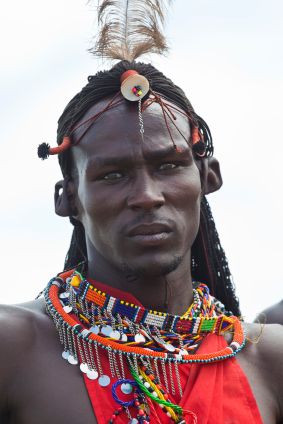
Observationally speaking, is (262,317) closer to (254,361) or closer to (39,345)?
(254,361)

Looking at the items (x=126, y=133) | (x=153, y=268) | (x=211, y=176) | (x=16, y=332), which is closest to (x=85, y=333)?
(x=16, y=332)

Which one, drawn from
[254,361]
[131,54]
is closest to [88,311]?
[254,361]

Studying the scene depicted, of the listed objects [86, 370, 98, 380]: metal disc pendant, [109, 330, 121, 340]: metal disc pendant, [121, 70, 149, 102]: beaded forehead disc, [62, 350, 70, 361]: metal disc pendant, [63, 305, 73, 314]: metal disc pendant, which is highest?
[121, 70, 149, 102]: beaded forehead disc

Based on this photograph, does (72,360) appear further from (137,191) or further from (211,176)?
(211,176)

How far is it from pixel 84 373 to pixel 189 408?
481 millimetres

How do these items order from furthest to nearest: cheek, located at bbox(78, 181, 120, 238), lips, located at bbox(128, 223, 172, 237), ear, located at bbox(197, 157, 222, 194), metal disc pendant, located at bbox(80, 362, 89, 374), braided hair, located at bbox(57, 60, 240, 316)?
ear, located at bbox(197, 157, 222, 194) → braided hair, located at bbox(57, 60, 240, 316) → cheek, located at bbox(78, 181, 120, 238) → lips, located at bbox(128, 223, 172, 237) → metal disc pendant, located at bbox(80, 362, 89, 374)

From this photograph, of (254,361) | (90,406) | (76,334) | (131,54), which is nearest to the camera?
(90,406)

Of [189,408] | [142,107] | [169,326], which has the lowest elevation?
[189,408]

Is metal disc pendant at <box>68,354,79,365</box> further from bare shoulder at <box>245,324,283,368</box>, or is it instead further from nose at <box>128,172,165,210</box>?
bare shoulder at <box>245,324,283,368</box>

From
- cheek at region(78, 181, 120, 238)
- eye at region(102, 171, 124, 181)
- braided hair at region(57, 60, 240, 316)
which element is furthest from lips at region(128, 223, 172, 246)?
braided hair at region(57, 60, 240, 316)

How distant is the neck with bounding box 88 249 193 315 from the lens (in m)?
4.18

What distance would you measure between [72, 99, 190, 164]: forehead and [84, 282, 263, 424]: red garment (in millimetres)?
668

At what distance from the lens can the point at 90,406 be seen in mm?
3719

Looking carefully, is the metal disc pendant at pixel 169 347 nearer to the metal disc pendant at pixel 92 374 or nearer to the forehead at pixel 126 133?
the metal disc pendant at pixel 92 374
